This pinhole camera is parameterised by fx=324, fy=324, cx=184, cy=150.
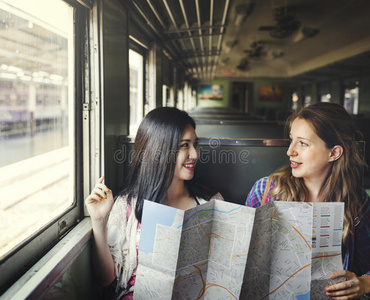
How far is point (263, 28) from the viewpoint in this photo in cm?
730

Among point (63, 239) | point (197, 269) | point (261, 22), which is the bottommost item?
point (63, 239)

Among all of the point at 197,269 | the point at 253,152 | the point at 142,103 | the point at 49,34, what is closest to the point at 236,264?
the point at 197,269

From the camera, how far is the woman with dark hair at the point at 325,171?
5.08ft

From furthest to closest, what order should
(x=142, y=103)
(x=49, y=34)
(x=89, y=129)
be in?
(x=142, y=103), (x=89, y=129), (x=49, y=34)

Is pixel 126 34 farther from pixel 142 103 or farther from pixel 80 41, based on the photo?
pixel 142 103

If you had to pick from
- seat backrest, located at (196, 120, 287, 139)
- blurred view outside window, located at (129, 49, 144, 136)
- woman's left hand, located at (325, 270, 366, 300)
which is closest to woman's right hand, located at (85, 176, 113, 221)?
woman's left hand, located at (325, 270, 366, 300)

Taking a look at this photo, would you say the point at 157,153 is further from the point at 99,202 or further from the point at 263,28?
the point at 263,28

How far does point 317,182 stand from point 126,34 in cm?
181

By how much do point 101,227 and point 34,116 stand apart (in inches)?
23.7

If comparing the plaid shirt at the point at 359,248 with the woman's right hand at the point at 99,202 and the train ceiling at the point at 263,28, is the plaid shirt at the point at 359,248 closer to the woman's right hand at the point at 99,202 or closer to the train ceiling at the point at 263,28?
the woman's right hand at the point at 99,202

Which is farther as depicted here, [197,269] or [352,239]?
[352,239]

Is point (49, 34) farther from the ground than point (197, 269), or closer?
farther from the ground

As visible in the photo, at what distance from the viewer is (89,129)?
1917 millimetres

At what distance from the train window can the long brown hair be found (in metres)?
1.15
